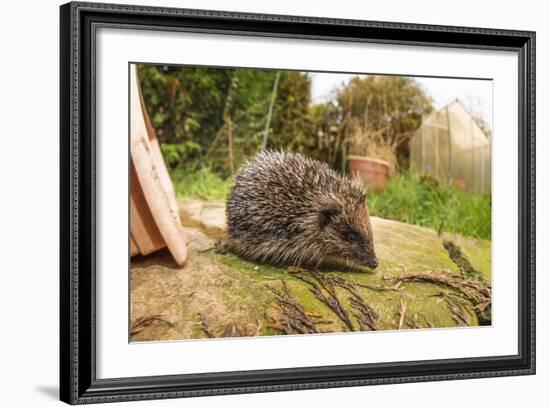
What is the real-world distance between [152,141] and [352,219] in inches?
56.5

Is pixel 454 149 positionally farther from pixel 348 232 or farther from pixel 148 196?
pixel 148 196

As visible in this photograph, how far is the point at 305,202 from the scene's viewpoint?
524 centimetres

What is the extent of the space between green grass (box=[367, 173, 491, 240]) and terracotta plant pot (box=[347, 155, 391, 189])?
0.05m

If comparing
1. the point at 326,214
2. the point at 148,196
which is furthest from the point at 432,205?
the point at 148,196

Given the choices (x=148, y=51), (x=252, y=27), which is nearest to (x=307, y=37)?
(x=252, y=27)

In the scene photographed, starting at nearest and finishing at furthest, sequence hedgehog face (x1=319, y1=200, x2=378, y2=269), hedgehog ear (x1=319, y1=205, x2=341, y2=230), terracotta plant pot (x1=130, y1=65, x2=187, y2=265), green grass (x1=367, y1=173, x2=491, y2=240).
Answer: terracotta plant pot (x1=130, y1=65, x2=187, y2=265)
hedgehog face (x1=319, y1=200, x2=378, y2=269)
hedgehog ear (x1=319, y1=205, x2=341, y2=230)
green grass (x1=367, y1=173, x2=491, y2=240)

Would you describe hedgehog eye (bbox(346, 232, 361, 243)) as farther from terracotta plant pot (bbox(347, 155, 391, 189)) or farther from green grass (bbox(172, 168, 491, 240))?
terracotta plant pot (bbox(347, 155, 391, 189))

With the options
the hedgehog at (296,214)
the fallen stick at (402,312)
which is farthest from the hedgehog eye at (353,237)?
the fallen stick at (402,312)

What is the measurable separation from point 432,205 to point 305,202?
2.89ft

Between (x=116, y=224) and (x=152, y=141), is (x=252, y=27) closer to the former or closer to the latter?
(x=152, y=141)

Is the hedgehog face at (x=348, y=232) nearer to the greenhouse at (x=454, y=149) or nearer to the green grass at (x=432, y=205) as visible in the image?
the green grass at (x=432, y=205)

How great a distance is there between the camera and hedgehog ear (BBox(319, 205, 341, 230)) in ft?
17.3

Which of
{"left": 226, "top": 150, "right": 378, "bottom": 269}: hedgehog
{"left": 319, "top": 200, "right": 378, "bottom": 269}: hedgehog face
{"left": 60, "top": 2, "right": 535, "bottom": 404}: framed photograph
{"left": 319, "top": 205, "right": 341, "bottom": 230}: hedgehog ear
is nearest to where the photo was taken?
{"left": 60, "top": 2, "right": 535, "bottom": 404}: framed photograph

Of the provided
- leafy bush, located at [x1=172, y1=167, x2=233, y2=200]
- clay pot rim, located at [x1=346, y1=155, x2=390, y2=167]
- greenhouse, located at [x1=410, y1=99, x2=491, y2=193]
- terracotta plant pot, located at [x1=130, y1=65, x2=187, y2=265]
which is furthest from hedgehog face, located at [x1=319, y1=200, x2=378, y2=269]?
terracotta plant pot, located at [x1=130, y1=65, x2=187, y2=265]
